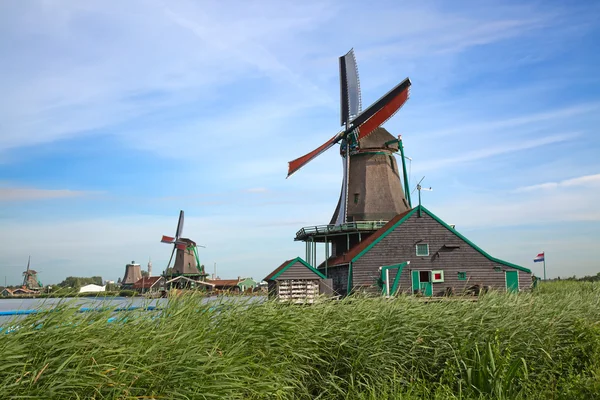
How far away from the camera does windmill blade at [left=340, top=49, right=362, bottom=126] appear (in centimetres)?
3456

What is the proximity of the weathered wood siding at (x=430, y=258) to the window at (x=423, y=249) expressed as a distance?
146 mm

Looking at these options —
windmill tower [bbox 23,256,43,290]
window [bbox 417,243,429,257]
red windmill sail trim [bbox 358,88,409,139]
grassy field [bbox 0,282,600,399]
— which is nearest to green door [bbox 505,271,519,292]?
window [bbox 417,243,429,257]

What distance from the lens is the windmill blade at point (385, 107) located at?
31750 mm

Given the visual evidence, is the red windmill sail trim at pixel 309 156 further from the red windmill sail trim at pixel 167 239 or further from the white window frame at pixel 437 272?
the red windmill sail trim at pixel 167 239

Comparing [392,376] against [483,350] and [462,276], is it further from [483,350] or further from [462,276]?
[462,276]

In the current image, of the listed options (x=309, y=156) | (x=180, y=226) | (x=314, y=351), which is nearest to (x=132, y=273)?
(x=180, y=226)

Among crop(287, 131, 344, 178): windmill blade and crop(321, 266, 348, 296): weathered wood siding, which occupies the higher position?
crop(287, 131, 344, 178): windmill blade

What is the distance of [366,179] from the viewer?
3212 centimetres

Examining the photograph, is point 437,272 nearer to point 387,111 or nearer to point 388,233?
point 388,233

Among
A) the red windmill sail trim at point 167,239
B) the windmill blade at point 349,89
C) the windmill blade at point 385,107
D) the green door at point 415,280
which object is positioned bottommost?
the green door at point 415,280

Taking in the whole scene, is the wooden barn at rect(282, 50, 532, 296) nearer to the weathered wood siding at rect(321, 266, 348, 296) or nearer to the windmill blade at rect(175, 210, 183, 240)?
the weathered wood siding at rect(321, 266, 348, 296)

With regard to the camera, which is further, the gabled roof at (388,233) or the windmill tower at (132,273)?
the windmill tower at (132,273)

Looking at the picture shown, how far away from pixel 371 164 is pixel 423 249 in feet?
25.1

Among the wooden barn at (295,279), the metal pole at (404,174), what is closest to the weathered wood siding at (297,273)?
the wooden barn at (295,279)
